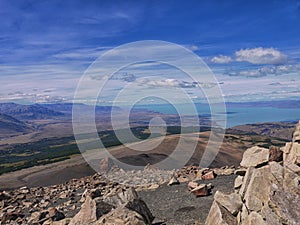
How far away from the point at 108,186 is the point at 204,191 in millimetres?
11777

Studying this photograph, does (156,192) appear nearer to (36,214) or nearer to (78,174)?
(36,214)

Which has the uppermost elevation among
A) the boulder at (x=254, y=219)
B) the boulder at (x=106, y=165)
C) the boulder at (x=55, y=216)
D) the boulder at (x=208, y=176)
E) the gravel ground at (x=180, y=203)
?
the boulder at (x=254, y=219)

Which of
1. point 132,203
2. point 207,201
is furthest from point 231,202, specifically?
point 207,201

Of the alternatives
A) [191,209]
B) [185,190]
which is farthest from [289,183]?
[185,190]

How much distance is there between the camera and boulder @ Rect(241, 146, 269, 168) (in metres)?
16.0

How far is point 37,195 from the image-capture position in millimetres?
30078

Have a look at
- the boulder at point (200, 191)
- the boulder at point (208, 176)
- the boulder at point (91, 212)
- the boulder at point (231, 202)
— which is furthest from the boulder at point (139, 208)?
the boulder at point (208, 176)

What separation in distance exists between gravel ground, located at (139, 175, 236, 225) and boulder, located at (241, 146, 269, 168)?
10.0 feet

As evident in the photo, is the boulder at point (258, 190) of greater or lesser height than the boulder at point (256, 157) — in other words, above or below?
below

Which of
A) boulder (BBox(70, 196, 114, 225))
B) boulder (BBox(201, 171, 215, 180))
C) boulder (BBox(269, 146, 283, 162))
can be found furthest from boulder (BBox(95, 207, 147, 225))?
boulder (BBox(201, 171, 215, 180))

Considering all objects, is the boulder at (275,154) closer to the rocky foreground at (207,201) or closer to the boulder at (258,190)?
the rocky foreground at (207,201)

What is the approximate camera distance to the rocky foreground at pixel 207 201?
38.2 ft

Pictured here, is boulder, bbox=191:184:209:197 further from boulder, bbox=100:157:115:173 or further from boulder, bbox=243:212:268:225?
boulder, bbox=100:157:115:173

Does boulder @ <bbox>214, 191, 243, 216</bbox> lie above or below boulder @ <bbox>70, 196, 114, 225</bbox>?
above
